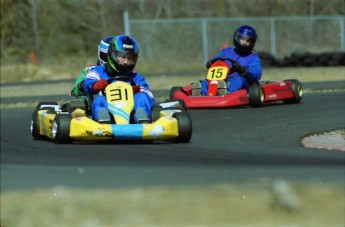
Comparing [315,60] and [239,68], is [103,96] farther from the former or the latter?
[315,60]

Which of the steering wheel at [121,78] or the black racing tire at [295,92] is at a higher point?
the steering wheel at [121,78]

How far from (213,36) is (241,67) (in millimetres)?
19566

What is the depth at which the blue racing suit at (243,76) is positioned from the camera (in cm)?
1448

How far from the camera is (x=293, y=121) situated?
40.8 ft

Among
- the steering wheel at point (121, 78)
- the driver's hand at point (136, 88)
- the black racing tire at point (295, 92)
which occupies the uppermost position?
the steering wheel at point (121, 78)

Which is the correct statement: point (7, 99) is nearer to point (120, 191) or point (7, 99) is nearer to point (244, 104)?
point (244, 104)

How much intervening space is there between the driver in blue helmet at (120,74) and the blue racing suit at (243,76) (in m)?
3.75

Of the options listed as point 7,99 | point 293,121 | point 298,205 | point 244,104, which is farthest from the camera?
point 7,99

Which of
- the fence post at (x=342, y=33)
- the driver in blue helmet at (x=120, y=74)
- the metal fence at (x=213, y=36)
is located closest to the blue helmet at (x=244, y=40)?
the driver in blue helmet at (x=120, y=74)

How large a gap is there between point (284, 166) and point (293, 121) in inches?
166

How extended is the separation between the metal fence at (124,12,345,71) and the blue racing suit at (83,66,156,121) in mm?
19810

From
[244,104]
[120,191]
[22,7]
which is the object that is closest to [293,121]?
[244,104]

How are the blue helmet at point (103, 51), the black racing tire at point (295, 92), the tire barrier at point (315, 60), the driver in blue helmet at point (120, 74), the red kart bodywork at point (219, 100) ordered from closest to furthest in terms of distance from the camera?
the driver in blue helmet at point (120, 74), the blue helmet at point (103, 51), the red kart bodywork at point (219, 100), the black racing tire at point (295, 92), the tire barrier at point (315, 60)

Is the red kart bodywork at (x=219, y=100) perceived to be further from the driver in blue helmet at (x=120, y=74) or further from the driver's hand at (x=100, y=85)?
the driver's hand at (x=100, y=85)
